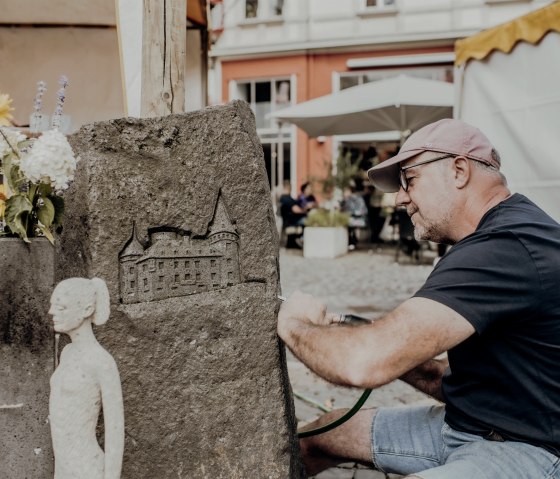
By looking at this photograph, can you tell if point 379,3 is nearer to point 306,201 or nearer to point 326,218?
point 306,201

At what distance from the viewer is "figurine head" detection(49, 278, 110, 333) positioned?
5.71 feet

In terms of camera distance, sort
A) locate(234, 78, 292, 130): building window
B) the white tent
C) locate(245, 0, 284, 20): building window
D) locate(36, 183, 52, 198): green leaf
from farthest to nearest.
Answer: locate(245, 0, 284, 20): building window
locate(234, 78, 292, 130): building window
the white tent
locate(36, 183, 52, 198): green leaf

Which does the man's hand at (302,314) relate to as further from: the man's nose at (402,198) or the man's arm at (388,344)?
the man's nose at (402,198)

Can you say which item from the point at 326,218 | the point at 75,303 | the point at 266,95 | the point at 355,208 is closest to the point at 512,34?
the point at 75,303

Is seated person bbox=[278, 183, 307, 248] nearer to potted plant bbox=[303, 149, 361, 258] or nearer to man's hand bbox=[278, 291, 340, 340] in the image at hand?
potted plant bbox=[303, 149, 361, 258]

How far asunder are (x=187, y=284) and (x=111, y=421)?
2.07 ft

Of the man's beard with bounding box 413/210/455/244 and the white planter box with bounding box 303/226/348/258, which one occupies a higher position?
the man's beard with bounding box 413/210/455/244

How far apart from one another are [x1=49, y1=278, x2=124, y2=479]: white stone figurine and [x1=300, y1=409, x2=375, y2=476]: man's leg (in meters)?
0.92

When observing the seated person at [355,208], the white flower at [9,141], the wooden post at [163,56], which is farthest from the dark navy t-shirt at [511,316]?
the seated person at [355,208]

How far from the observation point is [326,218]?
36.8 feet

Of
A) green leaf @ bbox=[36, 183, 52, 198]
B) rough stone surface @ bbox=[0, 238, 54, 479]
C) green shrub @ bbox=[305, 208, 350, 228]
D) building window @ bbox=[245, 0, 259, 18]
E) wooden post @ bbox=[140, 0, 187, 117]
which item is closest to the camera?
green leaf @ bbox=[36, 183, 52, 198]

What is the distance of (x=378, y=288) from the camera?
8.02m

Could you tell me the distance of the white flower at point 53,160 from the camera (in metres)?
2.11

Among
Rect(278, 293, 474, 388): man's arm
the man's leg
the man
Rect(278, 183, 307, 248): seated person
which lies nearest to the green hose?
the man's leg
